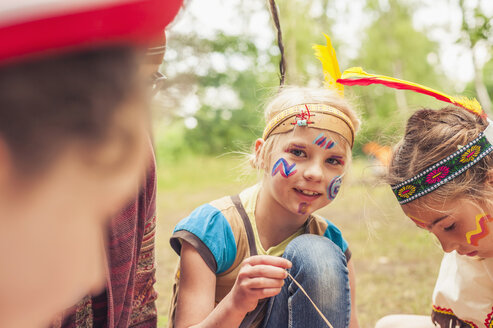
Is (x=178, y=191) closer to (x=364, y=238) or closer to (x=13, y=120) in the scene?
(x=364, y=238)

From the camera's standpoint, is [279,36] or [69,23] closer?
[69,23]

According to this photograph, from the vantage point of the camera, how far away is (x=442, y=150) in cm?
169

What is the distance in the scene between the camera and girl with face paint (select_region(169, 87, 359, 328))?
1.55m

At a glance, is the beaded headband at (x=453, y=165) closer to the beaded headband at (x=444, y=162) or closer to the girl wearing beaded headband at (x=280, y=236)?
the beaded headband at (x=444, y=162)

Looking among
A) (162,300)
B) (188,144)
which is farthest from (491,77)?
(162,300)

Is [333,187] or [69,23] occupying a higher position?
[69,23]

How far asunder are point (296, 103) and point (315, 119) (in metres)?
0.11

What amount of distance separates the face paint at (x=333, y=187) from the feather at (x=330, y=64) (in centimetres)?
35

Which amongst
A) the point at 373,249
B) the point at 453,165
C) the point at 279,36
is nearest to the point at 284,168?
the point at 279,36

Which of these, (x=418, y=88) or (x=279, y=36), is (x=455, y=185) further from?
(x=279, y=36)

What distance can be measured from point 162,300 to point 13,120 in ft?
7.35

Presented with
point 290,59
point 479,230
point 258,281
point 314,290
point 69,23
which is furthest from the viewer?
point 290,59

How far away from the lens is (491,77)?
88.4 ft

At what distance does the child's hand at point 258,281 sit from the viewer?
1.40 m
